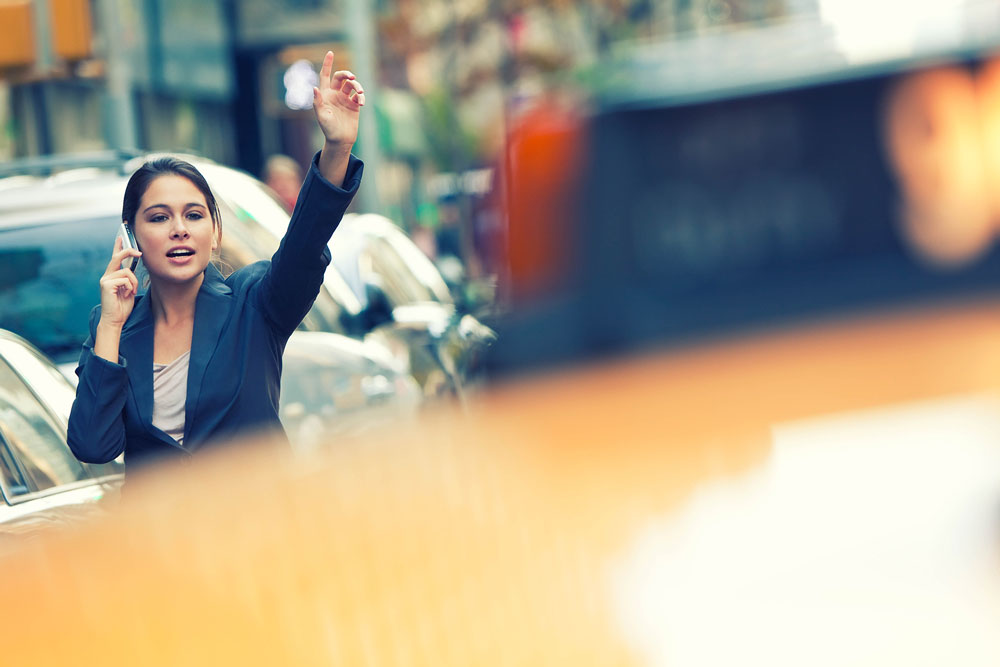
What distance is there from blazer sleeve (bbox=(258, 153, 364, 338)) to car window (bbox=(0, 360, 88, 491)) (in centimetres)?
118

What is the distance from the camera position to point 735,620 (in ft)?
5.87

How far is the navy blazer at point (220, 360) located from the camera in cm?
300

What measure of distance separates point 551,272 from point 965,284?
2.37ft

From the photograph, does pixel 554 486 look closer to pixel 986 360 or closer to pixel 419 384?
pixel 986 360

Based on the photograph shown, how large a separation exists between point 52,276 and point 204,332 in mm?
2398

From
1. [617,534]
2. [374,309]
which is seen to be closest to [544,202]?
[617,534]

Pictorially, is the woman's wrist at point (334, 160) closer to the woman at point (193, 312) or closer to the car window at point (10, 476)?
the woman at point (193, 312)

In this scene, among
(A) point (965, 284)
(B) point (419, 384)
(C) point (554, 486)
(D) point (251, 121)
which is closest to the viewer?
(C) point (554, 486)

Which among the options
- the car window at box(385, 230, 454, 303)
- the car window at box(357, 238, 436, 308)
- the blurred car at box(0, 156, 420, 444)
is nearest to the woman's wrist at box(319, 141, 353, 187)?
the blurred car at box(0, 156, 420, 444)

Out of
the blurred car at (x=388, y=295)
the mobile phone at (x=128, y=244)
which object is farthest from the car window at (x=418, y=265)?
the mobile phone at (x=128, y=244)

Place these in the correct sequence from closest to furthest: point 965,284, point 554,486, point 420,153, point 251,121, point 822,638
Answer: point 822,638 < point 554,486 < point 965,284 < point 251,121 < point 420,153

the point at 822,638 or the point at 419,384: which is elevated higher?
the point at 822,638

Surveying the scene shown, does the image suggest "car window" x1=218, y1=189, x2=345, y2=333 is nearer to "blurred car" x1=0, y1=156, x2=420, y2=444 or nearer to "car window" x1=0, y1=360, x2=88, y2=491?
"blurred car" x1=0, y1=156, x2=420, y2=444

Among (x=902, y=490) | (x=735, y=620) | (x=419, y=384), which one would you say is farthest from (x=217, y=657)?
(x=419, y=384)
